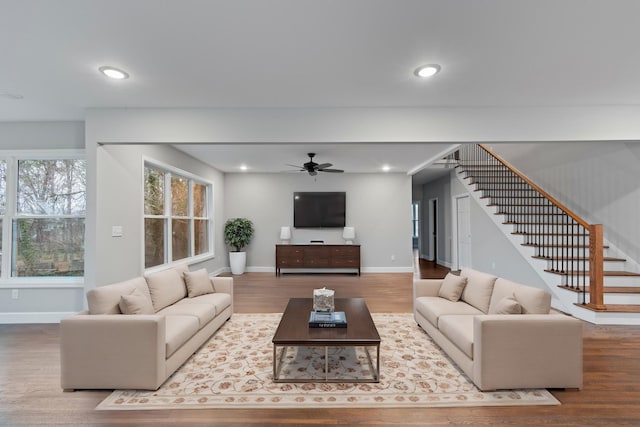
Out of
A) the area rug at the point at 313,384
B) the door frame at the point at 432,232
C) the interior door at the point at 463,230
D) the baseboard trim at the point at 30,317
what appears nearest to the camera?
the area rug at the point at 313,384

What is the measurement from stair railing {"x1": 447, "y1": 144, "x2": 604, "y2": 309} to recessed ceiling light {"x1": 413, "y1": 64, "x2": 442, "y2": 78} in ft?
10.0

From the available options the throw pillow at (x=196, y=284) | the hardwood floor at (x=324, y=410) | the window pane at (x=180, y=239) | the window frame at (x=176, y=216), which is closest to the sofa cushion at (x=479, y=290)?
the hardwood floor at (x=324, y=410)

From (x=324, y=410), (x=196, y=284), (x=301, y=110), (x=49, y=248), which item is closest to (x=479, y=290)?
(x=324, y=410)

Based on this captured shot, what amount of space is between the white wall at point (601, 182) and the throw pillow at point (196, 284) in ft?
18.3

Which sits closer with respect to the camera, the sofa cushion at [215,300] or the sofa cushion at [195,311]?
the sofa cushion at [195,311]

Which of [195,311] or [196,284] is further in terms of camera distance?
[196,284]

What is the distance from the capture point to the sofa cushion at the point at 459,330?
98.7 inches

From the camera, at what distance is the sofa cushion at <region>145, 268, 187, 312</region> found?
326 cm

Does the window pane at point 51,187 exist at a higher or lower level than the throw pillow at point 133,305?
higher

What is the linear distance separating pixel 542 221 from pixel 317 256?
15.1 ft

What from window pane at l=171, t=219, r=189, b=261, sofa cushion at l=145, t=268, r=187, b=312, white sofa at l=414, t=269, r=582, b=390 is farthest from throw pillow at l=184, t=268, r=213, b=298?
white sofa at l=414, t=269, r=582, b=390

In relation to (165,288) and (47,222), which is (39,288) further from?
(165,288)

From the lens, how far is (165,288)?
11.1 feet

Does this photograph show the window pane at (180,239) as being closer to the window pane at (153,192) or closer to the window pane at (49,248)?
the window pane at (153,192)
